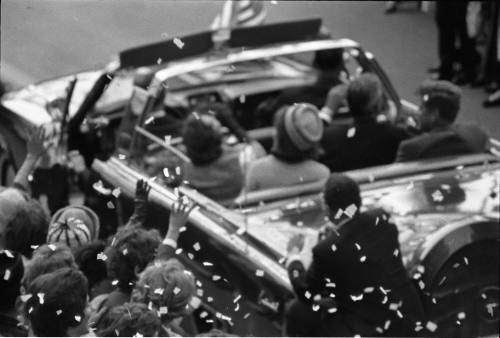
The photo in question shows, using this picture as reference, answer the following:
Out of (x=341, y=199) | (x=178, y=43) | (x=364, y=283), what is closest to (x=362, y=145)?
(x=178, y=43)

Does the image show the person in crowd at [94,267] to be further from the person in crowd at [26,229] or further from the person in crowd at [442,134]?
the person in crowd at [442,134]

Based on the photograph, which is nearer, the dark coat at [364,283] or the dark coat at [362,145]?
the dark coat at [364,283]

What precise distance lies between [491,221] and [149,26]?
2927mm

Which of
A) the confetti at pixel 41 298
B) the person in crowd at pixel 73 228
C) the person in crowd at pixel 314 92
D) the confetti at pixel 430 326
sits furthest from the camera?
the person in crowd at pixel 314 92

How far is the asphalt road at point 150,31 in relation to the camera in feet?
22.3

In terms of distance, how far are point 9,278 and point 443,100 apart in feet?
7.70

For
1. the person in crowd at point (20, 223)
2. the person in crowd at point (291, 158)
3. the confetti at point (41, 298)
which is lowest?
the person in crowd at point (291, 158)

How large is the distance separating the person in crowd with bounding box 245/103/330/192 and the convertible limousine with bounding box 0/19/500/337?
6cm

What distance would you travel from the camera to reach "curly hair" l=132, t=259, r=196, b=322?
4.38 metres

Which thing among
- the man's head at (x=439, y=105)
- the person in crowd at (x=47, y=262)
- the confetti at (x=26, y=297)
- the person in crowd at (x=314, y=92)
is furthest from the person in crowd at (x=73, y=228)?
the person in crowd at (x=314, y=92)

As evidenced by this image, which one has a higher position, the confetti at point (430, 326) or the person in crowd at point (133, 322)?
the person in crowd at point (133, 322)

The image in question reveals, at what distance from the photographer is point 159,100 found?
6.46m

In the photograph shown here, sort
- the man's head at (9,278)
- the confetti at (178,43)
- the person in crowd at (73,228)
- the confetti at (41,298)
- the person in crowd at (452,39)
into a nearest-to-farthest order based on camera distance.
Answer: the confetti at (41,298) → the man's head at (9,278) → the person in crowd at (73,228) → the confetti at (178,43) → the person in crowd at (452,39)

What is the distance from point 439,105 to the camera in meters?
5.91
